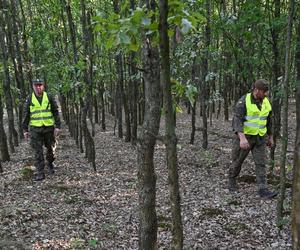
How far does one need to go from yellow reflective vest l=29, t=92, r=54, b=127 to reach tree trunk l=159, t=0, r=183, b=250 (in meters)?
7.57

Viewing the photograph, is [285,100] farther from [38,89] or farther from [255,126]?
[38,89]

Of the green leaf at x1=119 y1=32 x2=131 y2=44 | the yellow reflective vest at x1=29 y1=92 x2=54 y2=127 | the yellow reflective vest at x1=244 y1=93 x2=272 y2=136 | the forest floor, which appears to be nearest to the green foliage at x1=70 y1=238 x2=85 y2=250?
the forest floor

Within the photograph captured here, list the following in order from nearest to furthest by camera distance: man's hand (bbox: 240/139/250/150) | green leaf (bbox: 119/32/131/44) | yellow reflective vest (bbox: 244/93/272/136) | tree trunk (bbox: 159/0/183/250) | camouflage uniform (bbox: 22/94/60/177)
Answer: green leaf (bbox: 119/32/131/44), tree trunk (bbox: 159/0/183/250), man's hand (bbox: 240/139/250/150), yellow reflective vest (bbox: 244/93/272/136), camouflage uniform (bbox: 22/94/60/177)

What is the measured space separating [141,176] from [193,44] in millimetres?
8343

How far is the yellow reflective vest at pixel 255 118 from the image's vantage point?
787cm

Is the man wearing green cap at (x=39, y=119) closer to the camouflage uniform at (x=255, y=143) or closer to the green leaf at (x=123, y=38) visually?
the camouflage uniform at (x=255, y=143)

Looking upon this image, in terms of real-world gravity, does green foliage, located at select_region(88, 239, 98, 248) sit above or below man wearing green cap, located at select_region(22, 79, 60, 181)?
below

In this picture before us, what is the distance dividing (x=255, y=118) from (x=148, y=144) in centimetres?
396

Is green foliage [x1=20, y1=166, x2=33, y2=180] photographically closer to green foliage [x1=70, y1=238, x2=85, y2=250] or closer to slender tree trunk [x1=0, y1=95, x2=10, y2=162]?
slender tree trunk [x1=0, y1=95, x2=10, y2=162]

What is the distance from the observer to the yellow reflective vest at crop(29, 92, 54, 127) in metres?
9.95

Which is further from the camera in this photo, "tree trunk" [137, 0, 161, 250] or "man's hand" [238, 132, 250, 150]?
"man's hand" [238, 132, 250, 150]

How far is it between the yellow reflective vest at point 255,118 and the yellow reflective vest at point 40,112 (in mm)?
5574

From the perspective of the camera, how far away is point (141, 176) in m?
4.88

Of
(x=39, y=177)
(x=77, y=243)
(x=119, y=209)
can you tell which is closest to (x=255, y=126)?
(x=119, y=209)
